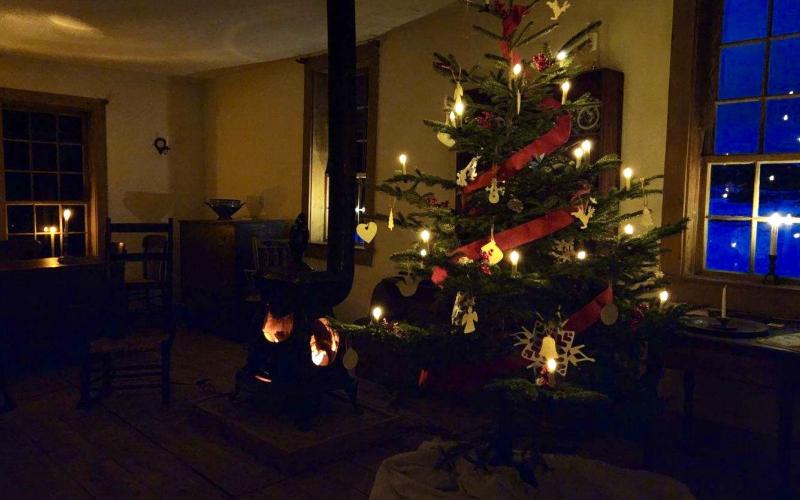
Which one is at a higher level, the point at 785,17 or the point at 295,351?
the point at 785,17

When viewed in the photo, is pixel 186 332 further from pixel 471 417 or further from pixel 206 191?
pixel 471 417

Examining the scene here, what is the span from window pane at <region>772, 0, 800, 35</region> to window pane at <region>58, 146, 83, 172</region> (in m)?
6.55

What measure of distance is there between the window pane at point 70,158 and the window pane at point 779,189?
21.5 ft

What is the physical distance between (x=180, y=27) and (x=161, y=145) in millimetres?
Result: 2495

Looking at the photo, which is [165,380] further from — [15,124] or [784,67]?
[784,67]

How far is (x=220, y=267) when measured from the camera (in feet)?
19.4

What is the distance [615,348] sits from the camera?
95.8 inches

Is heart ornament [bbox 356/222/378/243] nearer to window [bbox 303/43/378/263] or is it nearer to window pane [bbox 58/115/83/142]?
window [bbox 303/43/378/263]

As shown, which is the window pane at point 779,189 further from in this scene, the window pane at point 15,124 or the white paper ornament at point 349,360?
the window pane at point 15,124

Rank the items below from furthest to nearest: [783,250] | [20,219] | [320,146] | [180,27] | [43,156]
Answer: [43,156] < [20,219] < [320,146] < [180,27] < [783,250]

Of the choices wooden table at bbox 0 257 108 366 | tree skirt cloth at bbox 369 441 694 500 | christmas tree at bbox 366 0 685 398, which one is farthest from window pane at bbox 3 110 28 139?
tree skirt cloth at bbox 369 441 694 500

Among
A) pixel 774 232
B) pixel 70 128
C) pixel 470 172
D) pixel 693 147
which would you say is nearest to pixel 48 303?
pixel 70 128

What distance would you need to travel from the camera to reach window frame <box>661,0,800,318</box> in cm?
351

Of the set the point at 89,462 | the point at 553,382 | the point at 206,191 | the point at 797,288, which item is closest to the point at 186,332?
the point at 206,191
